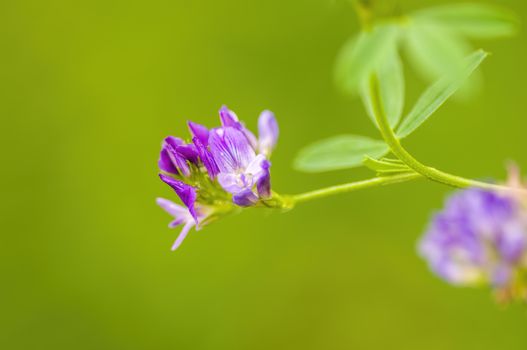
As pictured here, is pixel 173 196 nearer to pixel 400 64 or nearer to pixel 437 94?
pixel 400 64

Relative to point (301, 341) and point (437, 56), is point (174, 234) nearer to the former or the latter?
point (301, 341)

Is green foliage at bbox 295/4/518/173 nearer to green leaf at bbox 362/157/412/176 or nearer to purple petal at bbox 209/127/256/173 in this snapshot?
green leaf at bbox 362/157/412/176

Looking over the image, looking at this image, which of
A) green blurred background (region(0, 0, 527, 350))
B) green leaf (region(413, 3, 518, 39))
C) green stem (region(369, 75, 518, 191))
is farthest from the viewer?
green blurred background (region(0, 0, 527, 350))

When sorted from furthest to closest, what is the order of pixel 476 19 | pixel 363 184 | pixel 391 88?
pixel 476 19, pixel 391 88, pixel 363 184

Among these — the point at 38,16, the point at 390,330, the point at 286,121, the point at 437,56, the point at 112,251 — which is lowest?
the point at 390,330

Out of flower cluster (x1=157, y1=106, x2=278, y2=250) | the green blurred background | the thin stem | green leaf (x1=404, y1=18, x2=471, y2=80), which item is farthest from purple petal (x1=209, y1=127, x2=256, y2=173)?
the green blurred background

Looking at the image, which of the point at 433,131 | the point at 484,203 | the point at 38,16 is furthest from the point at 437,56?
the point at 38,16

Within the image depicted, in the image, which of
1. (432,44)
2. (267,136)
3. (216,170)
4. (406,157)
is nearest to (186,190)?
(216,170)

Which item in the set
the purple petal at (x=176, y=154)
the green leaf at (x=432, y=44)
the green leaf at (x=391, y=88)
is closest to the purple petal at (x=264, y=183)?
the purple petal at (x=176, y=154)
